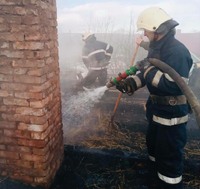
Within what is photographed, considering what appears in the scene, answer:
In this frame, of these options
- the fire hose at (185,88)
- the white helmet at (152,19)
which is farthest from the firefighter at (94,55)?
the fire hose at (185,88)

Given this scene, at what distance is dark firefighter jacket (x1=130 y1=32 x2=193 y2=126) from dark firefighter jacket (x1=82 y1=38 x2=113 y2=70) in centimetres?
510

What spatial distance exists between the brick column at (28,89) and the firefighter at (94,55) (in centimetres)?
525

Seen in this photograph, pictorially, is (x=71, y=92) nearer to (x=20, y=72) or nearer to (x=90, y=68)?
(x=90, y=68)

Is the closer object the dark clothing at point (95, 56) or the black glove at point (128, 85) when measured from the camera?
the black glove at point (128, 85)

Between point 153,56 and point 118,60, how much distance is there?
34.0 ft

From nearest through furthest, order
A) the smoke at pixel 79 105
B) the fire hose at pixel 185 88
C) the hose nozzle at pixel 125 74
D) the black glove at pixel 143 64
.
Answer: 1. the fire hose at pixel 185 88
2. the black glove at pixel 143 64
3. the hose nozzle at pixel 125 74
4. the smoke at pixel 79 105

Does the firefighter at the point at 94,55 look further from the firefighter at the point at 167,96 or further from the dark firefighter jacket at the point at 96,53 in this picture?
the firefighter at the point at 167,96

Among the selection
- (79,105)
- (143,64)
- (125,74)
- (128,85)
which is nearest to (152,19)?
(143,64)

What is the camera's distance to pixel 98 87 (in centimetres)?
926

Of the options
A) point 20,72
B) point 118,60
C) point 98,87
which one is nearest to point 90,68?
point 98,87

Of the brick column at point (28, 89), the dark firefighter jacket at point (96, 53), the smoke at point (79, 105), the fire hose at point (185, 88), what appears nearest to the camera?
the brick column at point (28, 89)

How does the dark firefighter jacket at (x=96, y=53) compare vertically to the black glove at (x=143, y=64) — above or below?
below

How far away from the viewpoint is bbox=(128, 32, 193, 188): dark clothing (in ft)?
10.1

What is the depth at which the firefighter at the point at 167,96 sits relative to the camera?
3.09m
